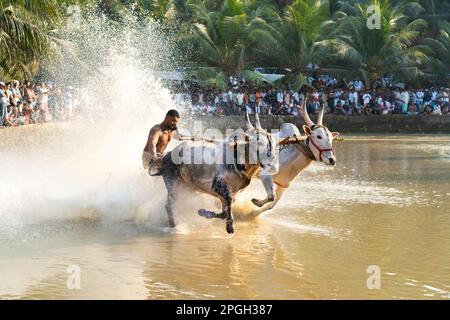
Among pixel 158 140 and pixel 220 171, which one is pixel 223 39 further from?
pixel 220 171

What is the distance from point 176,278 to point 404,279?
226 cm

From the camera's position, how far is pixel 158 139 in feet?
35.8

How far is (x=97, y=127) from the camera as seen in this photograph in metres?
21.1

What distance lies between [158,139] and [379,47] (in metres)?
24.6

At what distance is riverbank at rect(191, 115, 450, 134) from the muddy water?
1715 centimetres

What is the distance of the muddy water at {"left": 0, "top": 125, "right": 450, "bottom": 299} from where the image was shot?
7539mm

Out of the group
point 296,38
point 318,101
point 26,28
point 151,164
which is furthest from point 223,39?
point 151,164

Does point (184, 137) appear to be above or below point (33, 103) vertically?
below

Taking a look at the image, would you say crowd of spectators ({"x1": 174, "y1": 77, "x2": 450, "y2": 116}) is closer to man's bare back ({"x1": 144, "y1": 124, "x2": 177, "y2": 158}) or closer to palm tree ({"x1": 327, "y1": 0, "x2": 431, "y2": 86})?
palm tree ({"x1": 327, "y1": 0, "x2": 431, "y2": 86})

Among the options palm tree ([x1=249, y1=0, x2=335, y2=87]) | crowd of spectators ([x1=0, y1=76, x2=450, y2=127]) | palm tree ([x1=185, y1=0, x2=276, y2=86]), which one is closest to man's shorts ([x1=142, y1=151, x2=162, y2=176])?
crowd of spectators ([x1=0, y1=76, x2=450, y2=127])

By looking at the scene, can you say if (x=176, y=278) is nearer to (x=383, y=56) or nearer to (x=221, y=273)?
(x=221, y=273)

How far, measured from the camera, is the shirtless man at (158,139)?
1070 centimetres

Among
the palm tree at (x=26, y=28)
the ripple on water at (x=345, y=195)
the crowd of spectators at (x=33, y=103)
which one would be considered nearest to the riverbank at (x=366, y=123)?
the crowd of spectators at (x=33, y=103)
